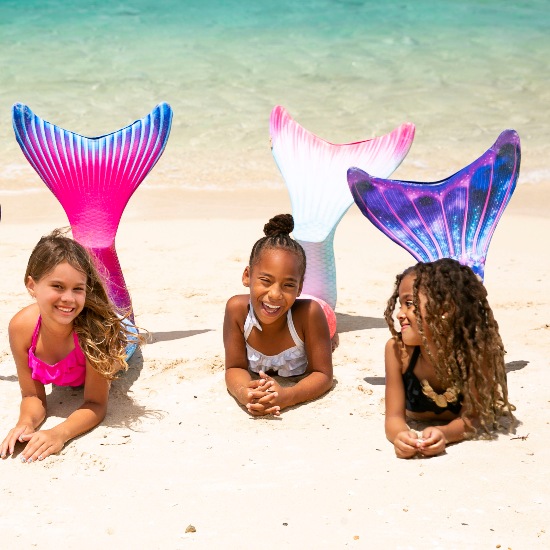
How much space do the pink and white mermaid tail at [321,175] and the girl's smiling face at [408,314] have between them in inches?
40.4

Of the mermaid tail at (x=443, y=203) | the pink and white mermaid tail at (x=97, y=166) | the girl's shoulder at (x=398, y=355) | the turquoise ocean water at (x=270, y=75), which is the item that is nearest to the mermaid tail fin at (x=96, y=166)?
the pink and white mermaid tail at (x=97, y=166)

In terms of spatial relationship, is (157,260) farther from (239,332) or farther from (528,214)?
(528,214)

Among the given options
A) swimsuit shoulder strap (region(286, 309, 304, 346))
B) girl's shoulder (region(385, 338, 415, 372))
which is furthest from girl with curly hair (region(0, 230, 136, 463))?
girl's shoulder (region(385, 338, 415, 372))

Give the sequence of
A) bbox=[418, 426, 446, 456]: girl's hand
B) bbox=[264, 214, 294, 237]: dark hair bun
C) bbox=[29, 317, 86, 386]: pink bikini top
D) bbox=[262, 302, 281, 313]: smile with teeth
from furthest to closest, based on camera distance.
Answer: bbox=[264, 214, 294, 237]: dark hair bun
bbox=[262, 302, 281, 313]: smile with teeth
bbox=[29, 317, 86, 386]: pink bikini top
bbox=[418, 426, 446, 456]: girl's hand

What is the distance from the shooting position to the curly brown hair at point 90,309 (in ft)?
9.88

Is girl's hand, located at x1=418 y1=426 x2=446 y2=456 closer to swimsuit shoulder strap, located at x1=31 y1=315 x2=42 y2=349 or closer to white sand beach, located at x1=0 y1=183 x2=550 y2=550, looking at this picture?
white sand beach, located at x1=0 y1=183 x2=550 y2=550

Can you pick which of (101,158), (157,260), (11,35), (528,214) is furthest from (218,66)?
(101,158)

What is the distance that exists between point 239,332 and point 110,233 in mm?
802

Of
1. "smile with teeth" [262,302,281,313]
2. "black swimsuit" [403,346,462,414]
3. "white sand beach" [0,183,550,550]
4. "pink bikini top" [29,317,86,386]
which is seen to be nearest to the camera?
"white sand beach" [0,183,550,550]

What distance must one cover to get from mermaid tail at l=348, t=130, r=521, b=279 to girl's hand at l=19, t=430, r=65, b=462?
1.62 m

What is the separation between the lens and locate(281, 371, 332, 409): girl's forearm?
10.2 ft

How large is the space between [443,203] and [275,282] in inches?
35.2

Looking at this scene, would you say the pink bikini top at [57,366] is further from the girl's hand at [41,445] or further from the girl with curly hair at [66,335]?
the girl's hand at [41,445]

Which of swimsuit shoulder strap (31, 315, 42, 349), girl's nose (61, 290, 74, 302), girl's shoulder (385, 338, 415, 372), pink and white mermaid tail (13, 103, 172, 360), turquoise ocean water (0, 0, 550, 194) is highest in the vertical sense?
turquoise ocean water (0, 0, 550, 194)
